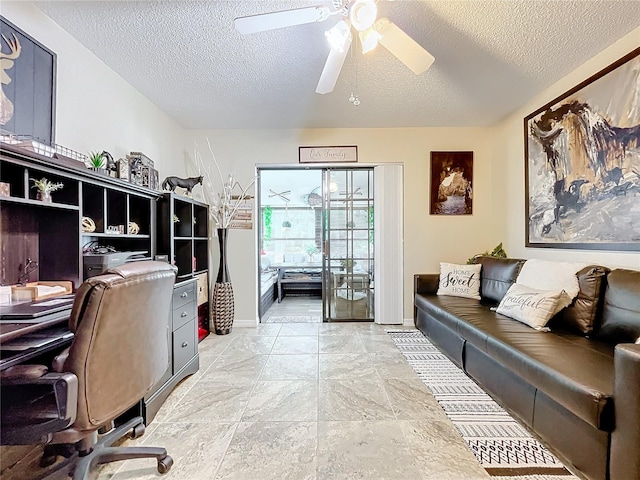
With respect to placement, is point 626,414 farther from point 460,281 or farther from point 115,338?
point 460,281

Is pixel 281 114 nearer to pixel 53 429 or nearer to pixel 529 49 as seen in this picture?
pixel 529 49

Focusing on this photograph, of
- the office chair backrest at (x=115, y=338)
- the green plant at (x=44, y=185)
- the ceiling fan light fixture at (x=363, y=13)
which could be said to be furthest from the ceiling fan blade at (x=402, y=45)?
the green plant at (x=44, y=185)

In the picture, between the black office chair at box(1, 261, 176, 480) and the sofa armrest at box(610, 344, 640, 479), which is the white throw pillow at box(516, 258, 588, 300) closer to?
the sofa armrest at box(610, 344, 640, 479)

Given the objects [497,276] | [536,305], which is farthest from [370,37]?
[497,276]

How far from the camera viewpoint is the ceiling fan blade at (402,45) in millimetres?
1719

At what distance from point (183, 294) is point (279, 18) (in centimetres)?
204

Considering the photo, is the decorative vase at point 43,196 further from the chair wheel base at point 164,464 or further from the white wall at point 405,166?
the white wall at point 405,166

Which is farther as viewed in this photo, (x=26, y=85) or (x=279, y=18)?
(x=26, y=85)

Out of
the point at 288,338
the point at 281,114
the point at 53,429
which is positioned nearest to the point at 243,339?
the point at 288,338

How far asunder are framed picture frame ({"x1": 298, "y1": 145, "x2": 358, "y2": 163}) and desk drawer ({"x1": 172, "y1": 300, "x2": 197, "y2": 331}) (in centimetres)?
228

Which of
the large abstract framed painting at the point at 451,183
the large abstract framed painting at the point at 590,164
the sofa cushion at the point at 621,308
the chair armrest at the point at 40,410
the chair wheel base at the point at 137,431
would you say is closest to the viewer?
the chair armrest at the point at 40,410

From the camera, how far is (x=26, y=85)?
1.75m

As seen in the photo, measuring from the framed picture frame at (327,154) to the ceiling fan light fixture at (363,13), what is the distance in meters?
2.36

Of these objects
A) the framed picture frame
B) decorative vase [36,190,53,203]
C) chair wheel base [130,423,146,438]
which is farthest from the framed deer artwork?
the framed picture frame
